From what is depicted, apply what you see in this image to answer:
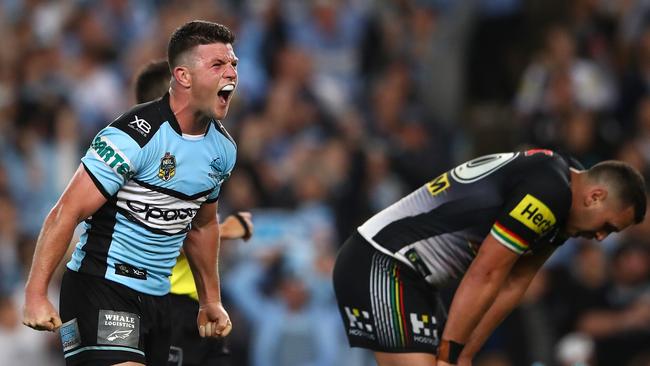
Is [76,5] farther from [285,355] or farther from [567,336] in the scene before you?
[567,336]

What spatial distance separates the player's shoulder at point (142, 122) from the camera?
569cm

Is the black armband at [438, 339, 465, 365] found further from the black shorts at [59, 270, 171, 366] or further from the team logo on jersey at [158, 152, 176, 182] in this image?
the team logo on jersey at [158, 152, 176, 182]

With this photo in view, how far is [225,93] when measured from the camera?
19.2ft

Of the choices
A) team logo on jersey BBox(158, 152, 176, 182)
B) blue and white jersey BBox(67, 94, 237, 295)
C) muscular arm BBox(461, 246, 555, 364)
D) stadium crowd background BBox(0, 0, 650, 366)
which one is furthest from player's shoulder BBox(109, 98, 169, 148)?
stadium crowd background BBox(0, 0, 650, 366)

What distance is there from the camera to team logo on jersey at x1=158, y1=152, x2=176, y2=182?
228 inches

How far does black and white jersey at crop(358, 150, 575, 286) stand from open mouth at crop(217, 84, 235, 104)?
1481 millimetres

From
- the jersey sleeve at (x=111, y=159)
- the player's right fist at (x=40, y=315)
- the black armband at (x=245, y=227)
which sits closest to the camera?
the player's right fist at (x=40, y=315)

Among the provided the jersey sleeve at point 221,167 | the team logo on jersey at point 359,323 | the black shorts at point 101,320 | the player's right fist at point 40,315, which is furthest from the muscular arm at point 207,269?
the player's right fist at point 40,315

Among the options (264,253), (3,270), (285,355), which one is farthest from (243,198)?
(3,270)

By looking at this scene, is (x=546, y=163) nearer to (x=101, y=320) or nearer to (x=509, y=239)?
(x=509, y=239)

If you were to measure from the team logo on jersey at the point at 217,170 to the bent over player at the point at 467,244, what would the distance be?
1.19 meters

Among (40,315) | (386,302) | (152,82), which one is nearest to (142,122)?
(40,315)

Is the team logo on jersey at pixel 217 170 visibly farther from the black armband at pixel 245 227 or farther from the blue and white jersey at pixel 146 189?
the black armband at pixel 245 227

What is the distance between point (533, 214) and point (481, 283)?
1.50 feet
